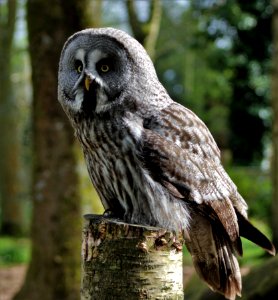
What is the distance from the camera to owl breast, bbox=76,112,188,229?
3.02m

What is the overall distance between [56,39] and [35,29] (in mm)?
224

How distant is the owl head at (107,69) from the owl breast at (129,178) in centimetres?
11

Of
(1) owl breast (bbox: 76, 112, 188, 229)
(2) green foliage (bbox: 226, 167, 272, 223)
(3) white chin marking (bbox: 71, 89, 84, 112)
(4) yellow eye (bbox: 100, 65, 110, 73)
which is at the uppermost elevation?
(2) green foliage (bbox: 226, 167, 272, 223)

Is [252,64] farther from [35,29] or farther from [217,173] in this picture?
[217,173]

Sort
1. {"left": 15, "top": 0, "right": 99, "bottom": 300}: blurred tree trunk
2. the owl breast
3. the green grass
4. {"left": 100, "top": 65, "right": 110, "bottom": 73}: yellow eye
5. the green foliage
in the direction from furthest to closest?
the green foliage, the green grass, {"left": 15, "top": 0, "right": 99, "bottom": 300}: blurred tree trunk, {"left": 100, "top": 65, "right": 110, "bottom": 73}: yellow eye, the owl breast

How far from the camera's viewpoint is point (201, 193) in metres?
3.15

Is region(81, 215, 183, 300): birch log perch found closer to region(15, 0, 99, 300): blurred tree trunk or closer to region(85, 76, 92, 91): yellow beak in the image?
region(85, 76, 92, 91): yellow beak

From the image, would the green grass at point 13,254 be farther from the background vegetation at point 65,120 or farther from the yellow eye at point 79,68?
the yellow eye at point 79,68

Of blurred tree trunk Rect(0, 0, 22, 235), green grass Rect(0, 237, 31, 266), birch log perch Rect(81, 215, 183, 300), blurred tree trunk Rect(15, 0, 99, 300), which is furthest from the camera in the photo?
blurred tree trunk Rect(0, 0, 22, 235)

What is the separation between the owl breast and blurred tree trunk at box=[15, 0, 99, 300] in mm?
2832

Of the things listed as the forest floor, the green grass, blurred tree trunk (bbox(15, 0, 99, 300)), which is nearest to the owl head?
blurred tree trunk (bbox(15, 0, 99, 300))

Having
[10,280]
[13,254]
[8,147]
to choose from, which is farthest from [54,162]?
[8,147]

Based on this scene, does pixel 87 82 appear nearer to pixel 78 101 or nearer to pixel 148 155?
pixel 78 101

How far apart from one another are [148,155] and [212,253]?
0.59m
